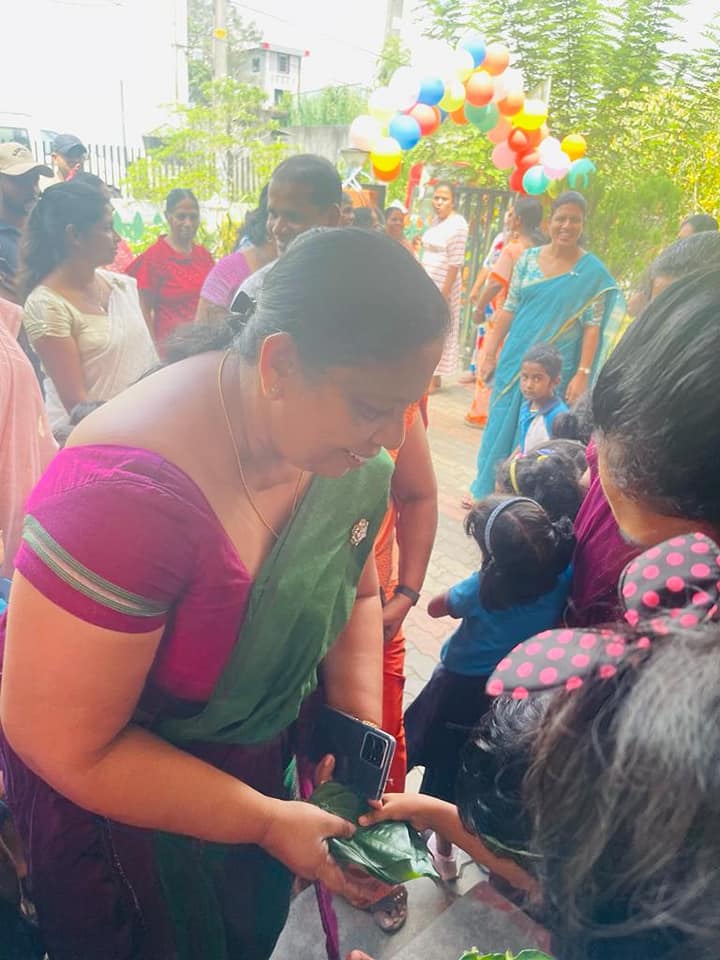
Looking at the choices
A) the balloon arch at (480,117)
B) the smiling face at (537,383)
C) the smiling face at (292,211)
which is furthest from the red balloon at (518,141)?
the smiling face at (292,211)

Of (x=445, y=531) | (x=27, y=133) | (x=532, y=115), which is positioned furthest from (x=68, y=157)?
(x=27, y=133)

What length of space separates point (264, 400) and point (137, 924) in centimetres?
96

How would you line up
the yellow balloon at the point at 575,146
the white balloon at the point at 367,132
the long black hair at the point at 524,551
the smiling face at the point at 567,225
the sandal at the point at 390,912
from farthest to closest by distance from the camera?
the white balloon at the point at 367,132, the yellow balloon at the point at 575,146, the smiling face at the point at 567,225, the sandal at the point at 390,912, the long black hair at the point at 524,551

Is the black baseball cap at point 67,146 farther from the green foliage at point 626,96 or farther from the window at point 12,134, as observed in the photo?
the window at point 12,134

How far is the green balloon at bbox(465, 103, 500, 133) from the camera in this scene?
5786 millimetres

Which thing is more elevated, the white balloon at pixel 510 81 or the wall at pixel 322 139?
the white balloon at pixel 510 81

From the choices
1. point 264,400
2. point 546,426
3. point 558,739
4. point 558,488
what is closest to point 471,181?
point 546,426

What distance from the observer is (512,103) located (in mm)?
5422

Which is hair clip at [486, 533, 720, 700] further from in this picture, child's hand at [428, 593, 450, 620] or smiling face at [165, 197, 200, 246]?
smiling face at [165, 197, 200, 246]

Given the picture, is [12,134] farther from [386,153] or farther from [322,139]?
[386,153]

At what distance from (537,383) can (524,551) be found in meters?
2.18

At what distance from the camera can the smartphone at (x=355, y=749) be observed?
127 cm

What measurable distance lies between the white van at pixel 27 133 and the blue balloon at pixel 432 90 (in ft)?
24.8

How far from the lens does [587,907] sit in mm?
615
